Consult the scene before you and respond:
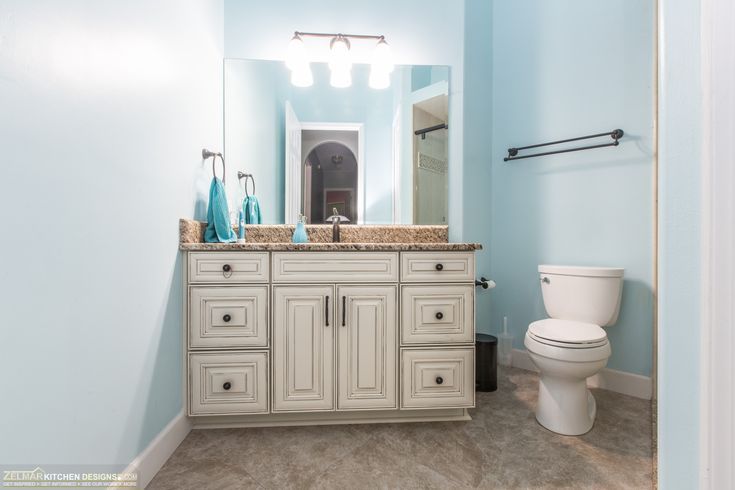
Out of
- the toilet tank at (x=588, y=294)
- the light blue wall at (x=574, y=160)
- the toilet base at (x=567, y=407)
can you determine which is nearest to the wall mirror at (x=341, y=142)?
the light blue wall at (x=574, y=160)

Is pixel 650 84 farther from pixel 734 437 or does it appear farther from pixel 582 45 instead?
pixel 734 437

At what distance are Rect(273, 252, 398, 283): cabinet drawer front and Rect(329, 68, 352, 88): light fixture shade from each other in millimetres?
1113

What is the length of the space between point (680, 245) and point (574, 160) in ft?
5.49

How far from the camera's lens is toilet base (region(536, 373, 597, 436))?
1.48 metres

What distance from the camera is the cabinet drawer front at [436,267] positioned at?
152cm

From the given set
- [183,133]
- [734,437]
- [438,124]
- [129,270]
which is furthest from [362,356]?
[438,124]

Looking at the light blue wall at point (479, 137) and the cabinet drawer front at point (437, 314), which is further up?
the light blue wall at point (479, 137)

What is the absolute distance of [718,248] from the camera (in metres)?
0.52

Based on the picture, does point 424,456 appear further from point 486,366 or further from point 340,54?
point 340,54

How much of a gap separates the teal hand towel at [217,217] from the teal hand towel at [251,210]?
0.27 m

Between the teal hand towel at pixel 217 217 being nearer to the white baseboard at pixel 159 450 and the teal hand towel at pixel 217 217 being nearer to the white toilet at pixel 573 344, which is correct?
the white baseboard at pixel 159 450

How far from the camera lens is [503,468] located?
1.26 m

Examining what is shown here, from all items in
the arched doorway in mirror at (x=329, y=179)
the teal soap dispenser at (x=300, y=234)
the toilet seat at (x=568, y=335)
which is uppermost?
the arched doorway in mirror at (x=329, y=179)

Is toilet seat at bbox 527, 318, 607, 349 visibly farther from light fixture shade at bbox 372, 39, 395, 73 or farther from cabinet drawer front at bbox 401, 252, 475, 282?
light fixture shade at bbox 372, 39, 395, 73
